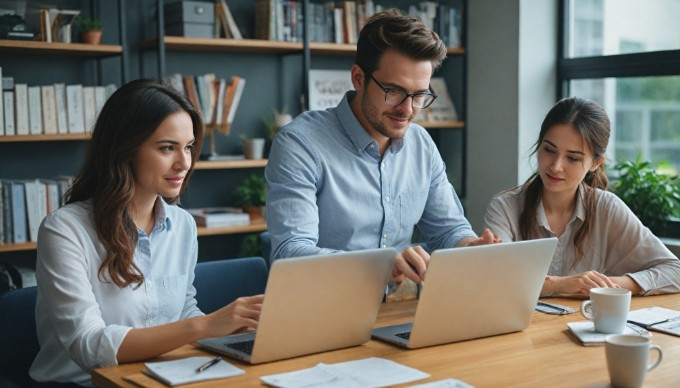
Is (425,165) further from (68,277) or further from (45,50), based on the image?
(45,50)

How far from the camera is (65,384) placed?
184 centimetres

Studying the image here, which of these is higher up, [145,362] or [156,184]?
[156,184]

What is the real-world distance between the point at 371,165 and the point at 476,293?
73 centimetres

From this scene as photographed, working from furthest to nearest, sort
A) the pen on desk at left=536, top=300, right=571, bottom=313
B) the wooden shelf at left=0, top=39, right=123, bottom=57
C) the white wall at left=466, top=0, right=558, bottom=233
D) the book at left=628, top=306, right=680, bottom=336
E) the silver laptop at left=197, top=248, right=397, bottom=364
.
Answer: the white wall at left=466, top=0, right=558, bottom=233 < the wooden shelf at left=0, top=39, right=123, bottom=57 < the pen on desk at left=536, top=300, right=571, bottom=313 < the book at left=628, top=306, right=680, bottom=336 < the silver laptop at left=197, top=248, right=397, bottom=364

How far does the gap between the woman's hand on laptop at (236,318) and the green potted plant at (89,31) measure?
2401 millimetres

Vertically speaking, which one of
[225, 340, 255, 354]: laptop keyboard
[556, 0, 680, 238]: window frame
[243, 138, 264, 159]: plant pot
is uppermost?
[556, 0, 680, 238]: window frame

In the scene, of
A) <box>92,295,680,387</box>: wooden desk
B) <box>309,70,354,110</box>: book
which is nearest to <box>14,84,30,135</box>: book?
<box>309,70,354,110</box>: book

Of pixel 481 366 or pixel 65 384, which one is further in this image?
pixel 65 384

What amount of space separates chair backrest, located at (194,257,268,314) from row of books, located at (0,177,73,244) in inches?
56.5

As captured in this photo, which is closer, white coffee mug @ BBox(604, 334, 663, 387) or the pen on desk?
white coffee mug @ BBox(604, 334, 663, 387)

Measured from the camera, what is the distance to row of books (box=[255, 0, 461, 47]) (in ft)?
13.7

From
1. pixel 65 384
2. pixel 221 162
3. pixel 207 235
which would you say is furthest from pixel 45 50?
pixel 65 384

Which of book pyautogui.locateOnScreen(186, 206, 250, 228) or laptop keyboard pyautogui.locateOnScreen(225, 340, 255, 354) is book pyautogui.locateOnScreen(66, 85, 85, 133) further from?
laptop keyboard pyautogui.locateOnScreen(225, 340, 255, 354)

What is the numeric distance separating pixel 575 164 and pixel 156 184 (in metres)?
1.27
